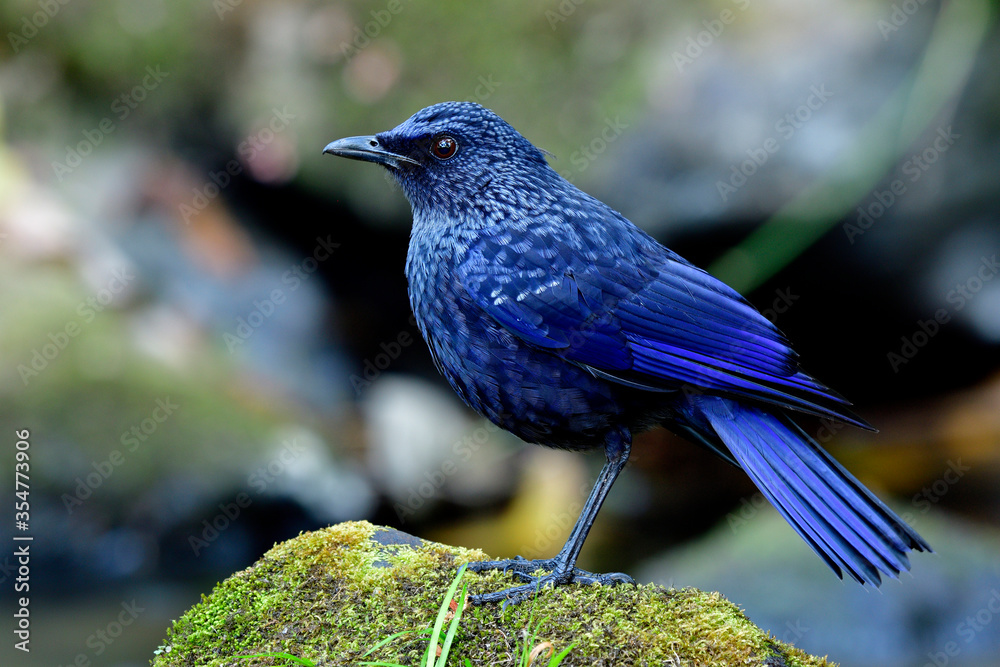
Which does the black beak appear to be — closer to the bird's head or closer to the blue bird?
the bird's head

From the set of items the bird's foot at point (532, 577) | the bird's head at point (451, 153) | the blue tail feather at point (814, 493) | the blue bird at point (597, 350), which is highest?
the bird's head at point (451, 153)

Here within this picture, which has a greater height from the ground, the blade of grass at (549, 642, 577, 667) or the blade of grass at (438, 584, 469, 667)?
the blade of grass at (438, 584, 469, 667)

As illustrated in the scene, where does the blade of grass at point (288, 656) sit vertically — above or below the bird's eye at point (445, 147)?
below

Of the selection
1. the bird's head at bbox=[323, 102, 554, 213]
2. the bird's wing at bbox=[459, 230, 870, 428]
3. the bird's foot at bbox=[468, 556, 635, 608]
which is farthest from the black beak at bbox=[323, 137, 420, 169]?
the bird's foot at bbox=[468, 556, 635, 608]

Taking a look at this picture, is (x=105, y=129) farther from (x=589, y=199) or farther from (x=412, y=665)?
(x=412, y=665)

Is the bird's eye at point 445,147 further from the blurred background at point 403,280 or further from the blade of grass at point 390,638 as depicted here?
the blurred background at point 403,280

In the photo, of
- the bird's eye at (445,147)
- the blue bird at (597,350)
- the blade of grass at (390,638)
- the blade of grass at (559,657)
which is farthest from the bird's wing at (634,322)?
the blade of grass at (390,638)
